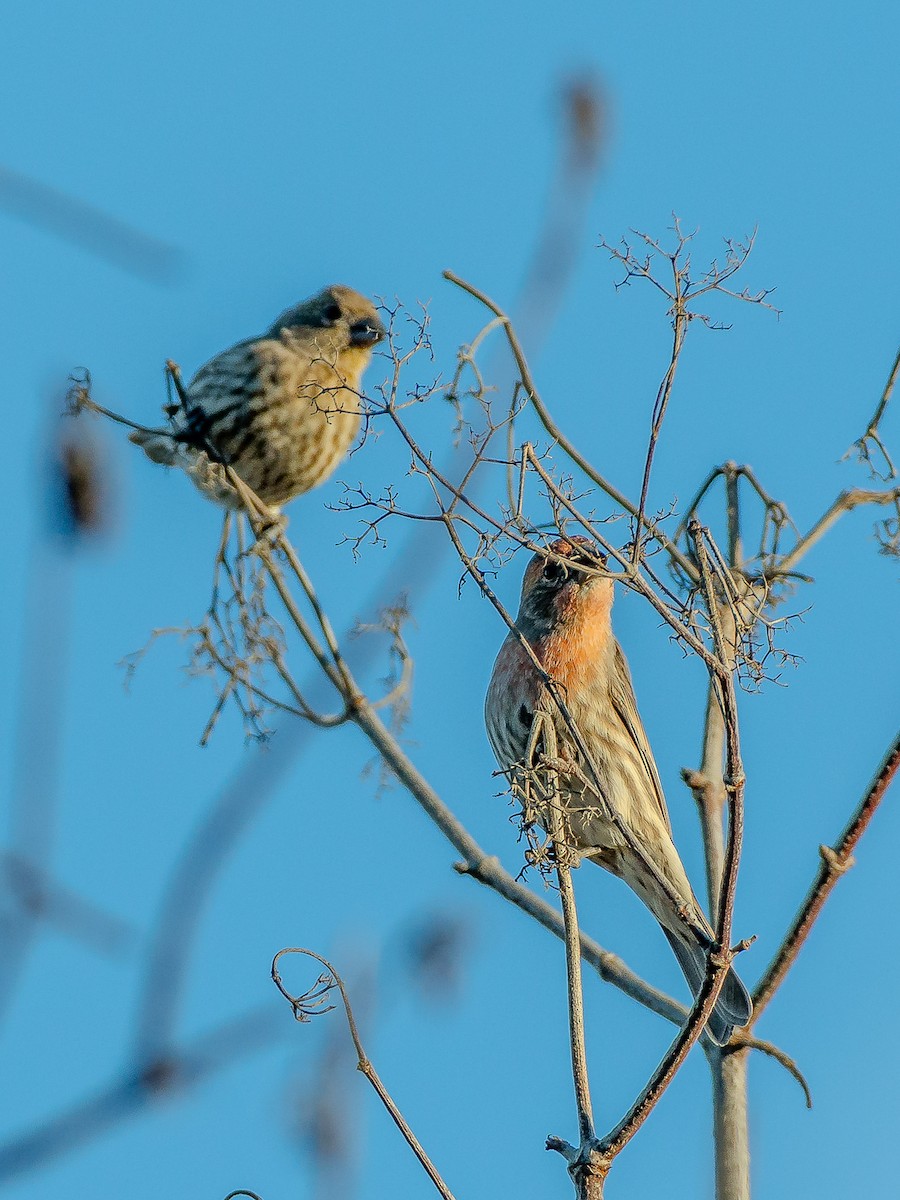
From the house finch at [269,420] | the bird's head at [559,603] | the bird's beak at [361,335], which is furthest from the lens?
the bird's beak at [361,335]

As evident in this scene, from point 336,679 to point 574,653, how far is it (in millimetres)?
1923

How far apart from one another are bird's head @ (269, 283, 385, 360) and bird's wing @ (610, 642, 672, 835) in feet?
8.34

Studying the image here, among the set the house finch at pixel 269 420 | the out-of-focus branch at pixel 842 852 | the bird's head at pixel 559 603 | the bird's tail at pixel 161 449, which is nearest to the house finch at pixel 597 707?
the bird's head at pixel 559 603

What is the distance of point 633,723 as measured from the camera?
7.51 metres

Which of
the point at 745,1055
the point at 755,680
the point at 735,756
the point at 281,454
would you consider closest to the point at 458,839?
the point at 745,1055

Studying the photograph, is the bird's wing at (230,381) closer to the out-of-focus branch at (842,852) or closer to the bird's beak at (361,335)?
the bird's beak at (361,335)

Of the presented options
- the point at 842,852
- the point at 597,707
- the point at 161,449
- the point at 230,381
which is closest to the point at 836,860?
the point at 842,852

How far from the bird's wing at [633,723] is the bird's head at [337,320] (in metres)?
2.54

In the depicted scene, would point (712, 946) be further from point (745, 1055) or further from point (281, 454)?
point (281, 454)

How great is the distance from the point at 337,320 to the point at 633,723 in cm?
314

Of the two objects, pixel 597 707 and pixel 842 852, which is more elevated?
pixel 597 707

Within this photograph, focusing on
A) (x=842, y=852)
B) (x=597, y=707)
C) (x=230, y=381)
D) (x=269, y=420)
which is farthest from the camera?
(x=230, y=381)

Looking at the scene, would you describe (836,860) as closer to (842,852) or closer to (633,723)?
(842,852)

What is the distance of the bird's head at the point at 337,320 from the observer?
346 inches
